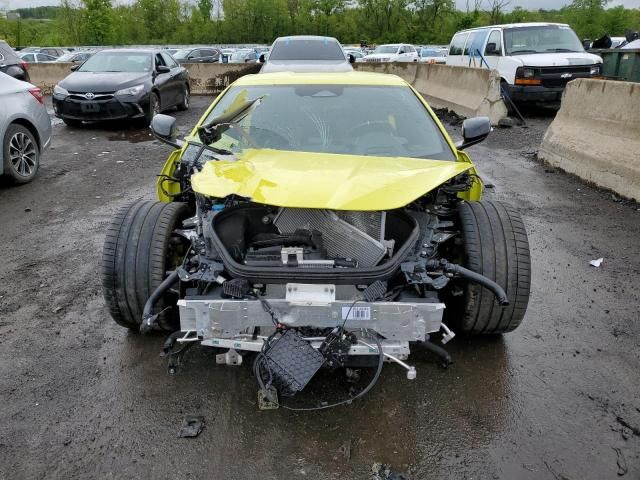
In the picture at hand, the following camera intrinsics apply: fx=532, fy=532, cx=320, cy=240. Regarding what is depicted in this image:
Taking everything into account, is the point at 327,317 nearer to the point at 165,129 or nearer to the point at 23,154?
the point at 165,129

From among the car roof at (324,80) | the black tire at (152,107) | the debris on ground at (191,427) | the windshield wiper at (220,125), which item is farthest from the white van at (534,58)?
the debris on ground at (191,427)

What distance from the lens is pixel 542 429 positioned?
2805mm

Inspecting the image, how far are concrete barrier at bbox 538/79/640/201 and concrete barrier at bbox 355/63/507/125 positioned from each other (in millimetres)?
2832

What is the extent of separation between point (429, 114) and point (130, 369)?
279 centimetres

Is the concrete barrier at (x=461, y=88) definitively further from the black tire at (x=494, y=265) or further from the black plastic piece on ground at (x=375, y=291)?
the black plastic piece on ground at (x=375, y=291)

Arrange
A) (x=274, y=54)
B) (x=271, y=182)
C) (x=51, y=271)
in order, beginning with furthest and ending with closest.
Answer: (x=274, y=54) → (x=51, y=271) → (x=271, y=182)

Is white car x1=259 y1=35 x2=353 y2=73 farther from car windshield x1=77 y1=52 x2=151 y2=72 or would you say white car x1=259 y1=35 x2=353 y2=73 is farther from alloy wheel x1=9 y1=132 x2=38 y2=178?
alloy wheel x1=9 y1=132 x2=38 y2=178

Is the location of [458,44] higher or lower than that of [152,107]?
higher

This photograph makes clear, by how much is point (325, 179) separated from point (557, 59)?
1067 cm

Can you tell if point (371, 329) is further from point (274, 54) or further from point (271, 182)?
point (274, 54)

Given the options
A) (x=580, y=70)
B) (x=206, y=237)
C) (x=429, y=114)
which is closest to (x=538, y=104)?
(x=580, y=70)

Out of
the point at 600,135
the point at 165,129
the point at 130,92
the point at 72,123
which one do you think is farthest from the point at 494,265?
the point at 72,123

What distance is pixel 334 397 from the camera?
3002 mm

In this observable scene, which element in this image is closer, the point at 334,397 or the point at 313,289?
the point at 313,289
